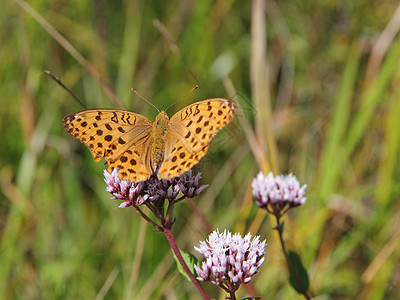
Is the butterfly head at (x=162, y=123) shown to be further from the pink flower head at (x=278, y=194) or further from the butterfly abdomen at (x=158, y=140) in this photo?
the pink flower head at (x=278, y=194)

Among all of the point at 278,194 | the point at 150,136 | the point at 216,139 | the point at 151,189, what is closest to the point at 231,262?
the point at 151,189

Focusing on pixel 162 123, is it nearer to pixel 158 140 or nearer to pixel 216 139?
pixel 158 140

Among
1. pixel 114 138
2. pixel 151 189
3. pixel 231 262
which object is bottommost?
pixel 231 262

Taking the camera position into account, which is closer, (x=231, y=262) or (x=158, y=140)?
(x=231, y=262)

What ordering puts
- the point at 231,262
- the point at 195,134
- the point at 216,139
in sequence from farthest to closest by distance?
the point at 216,139 < the point at 195,134 < the point at 231,262

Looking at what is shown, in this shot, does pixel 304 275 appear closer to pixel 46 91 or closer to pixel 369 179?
pixel 369 179

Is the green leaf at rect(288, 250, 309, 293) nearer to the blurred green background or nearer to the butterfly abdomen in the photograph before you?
the blurred green background

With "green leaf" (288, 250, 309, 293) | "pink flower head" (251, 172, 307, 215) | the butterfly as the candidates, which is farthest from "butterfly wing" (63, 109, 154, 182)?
"green leaf" (288, 250, 309, 293)

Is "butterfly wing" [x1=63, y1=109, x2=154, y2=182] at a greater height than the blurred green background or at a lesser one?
greater
